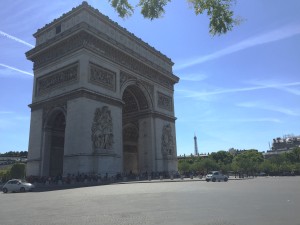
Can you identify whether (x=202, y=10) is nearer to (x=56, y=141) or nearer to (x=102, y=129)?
(x=102, y=129)

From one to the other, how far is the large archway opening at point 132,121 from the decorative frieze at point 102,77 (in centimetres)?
575

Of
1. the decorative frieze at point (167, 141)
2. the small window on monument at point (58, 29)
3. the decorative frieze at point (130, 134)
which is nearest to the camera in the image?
the small window on monument at point (58, 29)

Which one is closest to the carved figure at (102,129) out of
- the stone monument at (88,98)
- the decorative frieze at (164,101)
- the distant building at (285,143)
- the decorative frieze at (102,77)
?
the stone monument at (88,98)

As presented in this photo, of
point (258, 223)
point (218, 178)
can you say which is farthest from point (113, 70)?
point (258, 223)

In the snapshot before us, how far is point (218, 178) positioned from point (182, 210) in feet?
88.5

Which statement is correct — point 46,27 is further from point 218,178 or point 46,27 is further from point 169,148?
point 218,178

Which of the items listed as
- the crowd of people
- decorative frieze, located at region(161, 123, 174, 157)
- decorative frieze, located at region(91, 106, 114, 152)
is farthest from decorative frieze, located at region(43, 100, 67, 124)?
decorative frieze, located at region(161, 123, 174, 157)

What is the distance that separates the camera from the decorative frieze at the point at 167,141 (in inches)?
1710

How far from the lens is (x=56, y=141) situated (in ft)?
120

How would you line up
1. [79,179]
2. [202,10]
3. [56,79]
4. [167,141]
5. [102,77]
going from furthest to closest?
[167,141] < [56,79] < [102,77] < [79,179] < [202,10]

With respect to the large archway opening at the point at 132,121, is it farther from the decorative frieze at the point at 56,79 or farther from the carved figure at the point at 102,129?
the decorative frieze at the point at 56,79

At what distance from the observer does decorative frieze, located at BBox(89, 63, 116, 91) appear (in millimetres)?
33656

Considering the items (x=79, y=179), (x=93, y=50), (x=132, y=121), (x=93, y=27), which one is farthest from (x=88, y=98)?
(x=132, y=121)

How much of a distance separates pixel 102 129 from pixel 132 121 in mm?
11906
